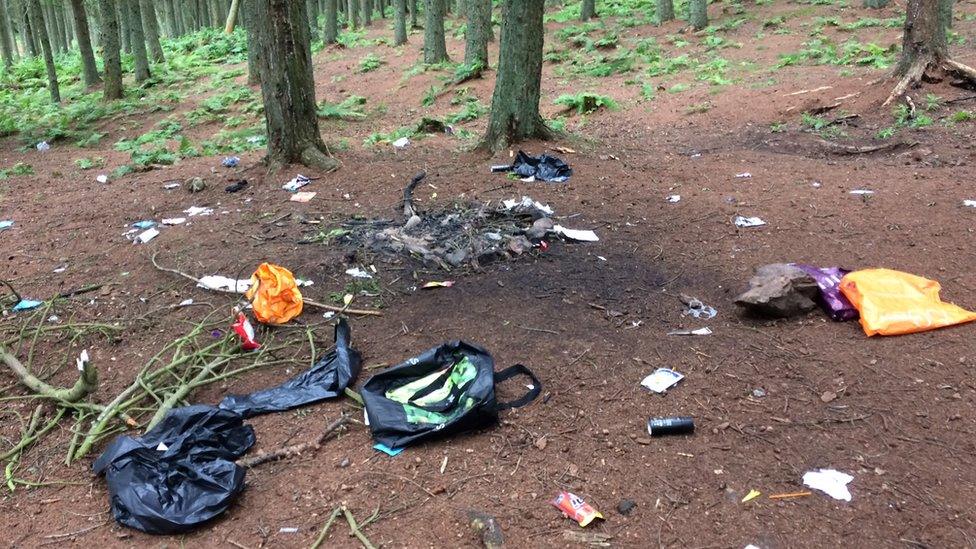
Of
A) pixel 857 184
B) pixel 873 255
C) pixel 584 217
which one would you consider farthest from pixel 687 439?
pixel 857 184

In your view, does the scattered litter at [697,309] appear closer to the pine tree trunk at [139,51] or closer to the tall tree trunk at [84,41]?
the tall tree trunk at [84,41]

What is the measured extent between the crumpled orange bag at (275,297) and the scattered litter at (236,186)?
328 centimetres

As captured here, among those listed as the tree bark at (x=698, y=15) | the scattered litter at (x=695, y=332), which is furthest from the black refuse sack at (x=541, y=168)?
the tree bark at (x=698, y=15)

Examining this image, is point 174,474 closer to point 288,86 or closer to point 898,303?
point 898,303

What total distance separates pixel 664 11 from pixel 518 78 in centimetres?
1288

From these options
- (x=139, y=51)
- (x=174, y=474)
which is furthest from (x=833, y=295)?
(x=139, y=51)

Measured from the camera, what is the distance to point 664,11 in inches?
725

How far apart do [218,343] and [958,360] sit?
4.42 m

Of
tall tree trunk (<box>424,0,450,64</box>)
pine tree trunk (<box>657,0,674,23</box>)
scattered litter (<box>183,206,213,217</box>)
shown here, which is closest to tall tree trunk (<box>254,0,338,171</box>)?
scattered litter (<box>183,206,213,217</box>)

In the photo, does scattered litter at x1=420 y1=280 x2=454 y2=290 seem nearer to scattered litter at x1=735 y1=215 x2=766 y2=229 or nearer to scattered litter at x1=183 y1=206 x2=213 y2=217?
scattered litter at x1=735 y1=215 x2=766 y2=229

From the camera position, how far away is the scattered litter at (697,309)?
4281 millimetres

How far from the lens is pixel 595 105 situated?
37.2 ft

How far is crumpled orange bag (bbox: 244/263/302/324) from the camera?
4.38 m

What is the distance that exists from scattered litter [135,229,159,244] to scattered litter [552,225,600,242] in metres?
3.83
